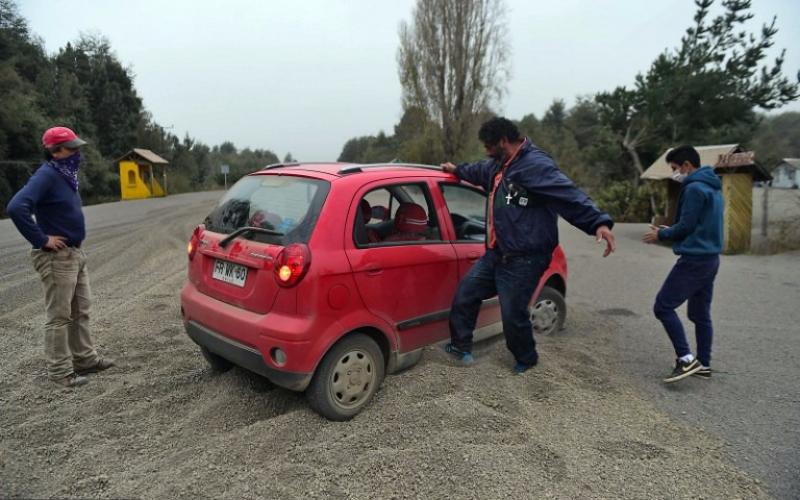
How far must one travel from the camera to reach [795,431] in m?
3.61

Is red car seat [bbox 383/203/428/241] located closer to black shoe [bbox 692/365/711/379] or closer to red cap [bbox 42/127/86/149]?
red cap [bbox 42/127/86/149]

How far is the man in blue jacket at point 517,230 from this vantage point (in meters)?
3.83

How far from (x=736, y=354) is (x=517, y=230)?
2996 mm

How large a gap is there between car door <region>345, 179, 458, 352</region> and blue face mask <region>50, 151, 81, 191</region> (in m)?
2.25

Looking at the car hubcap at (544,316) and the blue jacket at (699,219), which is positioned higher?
the blue jacket at (699,219)

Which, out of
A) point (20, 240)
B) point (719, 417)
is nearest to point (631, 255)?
point (719, 417)

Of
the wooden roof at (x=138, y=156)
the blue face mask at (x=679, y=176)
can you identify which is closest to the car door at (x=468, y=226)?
the blue face mask at (x=679, y=176)

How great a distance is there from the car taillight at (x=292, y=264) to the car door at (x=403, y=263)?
31 centimetres

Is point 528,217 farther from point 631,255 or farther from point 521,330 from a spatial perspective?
point 631,255

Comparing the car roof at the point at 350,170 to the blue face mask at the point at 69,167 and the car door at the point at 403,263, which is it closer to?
the car door at the point at 403,263

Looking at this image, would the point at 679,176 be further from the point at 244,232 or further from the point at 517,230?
the point at 244,232

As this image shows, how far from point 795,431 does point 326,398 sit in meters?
3.19

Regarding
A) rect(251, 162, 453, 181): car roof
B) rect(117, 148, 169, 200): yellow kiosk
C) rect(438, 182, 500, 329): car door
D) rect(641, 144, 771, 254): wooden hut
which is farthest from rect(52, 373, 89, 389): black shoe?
rect(117, 148, 169, 200): yellow kiosk

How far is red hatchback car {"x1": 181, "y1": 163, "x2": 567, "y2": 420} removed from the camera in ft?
10.5
